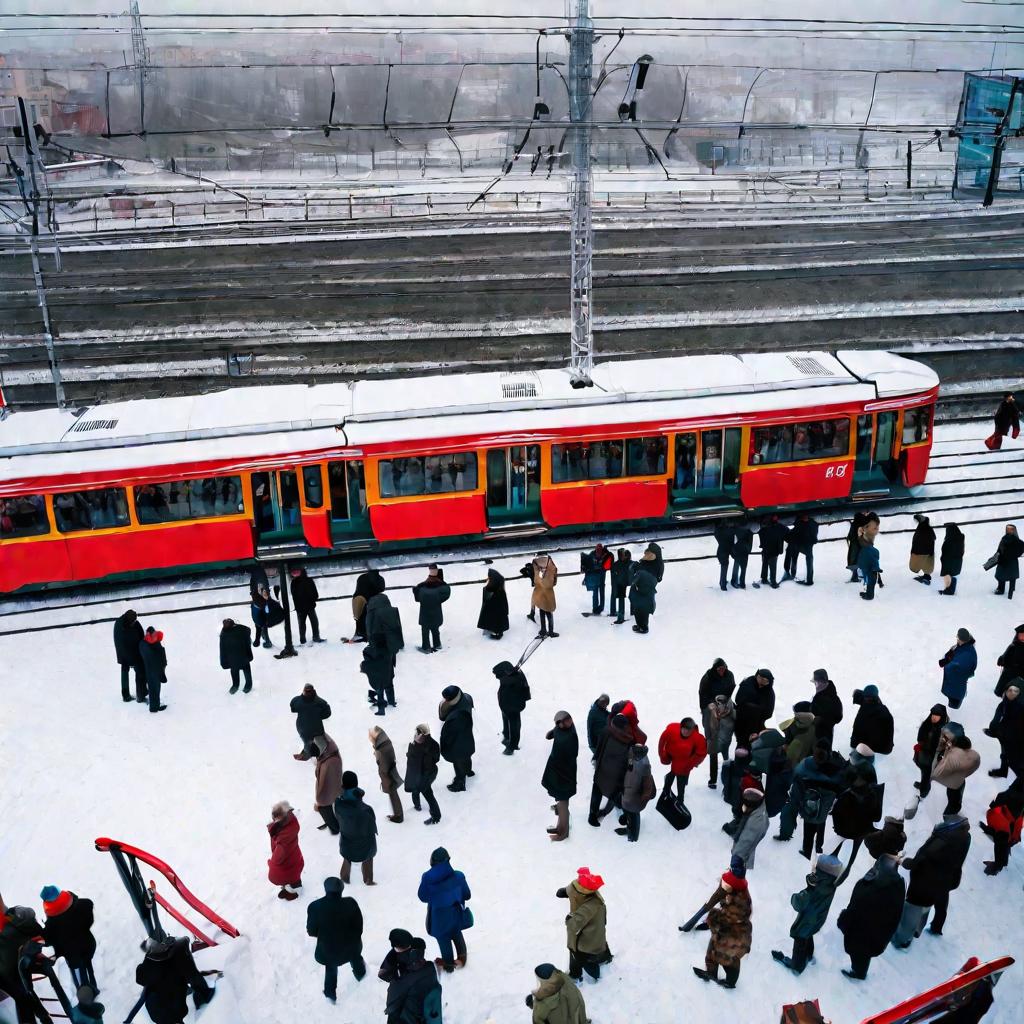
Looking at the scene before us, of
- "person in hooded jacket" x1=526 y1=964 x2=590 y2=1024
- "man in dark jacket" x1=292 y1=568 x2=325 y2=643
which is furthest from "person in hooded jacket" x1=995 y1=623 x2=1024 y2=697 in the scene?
"man in dark jacket" x1=292 y1=568 x2=325 y2=643

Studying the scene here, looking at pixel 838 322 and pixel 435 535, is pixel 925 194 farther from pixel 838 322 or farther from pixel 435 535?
pixel 435 535

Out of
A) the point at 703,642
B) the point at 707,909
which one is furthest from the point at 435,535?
the point at 707,909

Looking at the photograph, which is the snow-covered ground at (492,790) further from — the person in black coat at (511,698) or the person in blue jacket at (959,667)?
the person in blue jacket at (959,667)

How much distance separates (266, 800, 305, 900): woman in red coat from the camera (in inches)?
372

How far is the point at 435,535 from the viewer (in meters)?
17.9

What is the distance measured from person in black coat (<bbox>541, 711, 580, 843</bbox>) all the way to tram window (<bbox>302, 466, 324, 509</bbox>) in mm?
8074

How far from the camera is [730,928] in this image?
847cm

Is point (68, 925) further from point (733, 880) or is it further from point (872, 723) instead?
point (872, 723)

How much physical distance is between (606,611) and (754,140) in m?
48.9

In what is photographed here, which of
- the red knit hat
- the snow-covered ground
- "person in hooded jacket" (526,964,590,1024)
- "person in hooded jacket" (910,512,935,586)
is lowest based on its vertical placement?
the snow-covered ground

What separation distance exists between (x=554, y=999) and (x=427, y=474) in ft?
36.1

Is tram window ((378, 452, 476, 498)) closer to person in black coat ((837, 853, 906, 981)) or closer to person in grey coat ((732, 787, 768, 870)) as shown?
person in grey coat ((732, 787, 768, 870))

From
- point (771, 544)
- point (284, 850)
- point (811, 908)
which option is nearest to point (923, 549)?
point (771, 544)

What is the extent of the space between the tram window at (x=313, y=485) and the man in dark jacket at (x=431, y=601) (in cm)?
373
